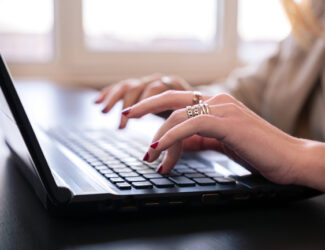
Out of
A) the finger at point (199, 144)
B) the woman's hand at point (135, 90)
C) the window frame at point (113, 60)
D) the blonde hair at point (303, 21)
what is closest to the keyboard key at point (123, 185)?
the finger at point (199, 144)

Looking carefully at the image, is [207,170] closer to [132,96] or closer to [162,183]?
[162,183]

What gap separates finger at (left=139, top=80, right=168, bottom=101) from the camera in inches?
37.6

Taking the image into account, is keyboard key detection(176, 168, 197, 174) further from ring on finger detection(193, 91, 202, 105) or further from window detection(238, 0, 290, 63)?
window detection(238, 0, 290, 63)

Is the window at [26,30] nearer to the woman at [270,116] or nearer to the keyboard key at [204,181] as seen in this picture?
the woman at [270,116]

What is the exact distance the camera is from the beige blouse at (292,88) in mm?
1248

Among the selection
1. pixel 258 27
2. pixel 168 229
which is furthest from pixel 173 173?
pixel 258 27

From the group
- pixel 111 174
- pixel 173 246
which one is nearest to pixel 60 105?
pixel 111 174

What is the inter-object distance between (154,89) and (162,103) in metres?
0.30

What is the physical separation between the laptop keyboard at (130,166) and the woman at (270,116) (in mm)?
26

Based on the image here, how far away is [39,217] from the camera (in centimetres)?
51

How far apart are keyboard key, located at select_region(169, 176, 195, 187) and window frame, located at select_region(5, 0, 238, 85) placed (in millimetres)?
1856

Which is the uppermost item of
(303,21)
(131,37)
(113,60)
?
(303,21)

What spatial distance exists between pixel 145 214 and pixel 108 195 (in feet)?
0.15

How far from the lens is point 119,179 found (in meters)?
0.55
